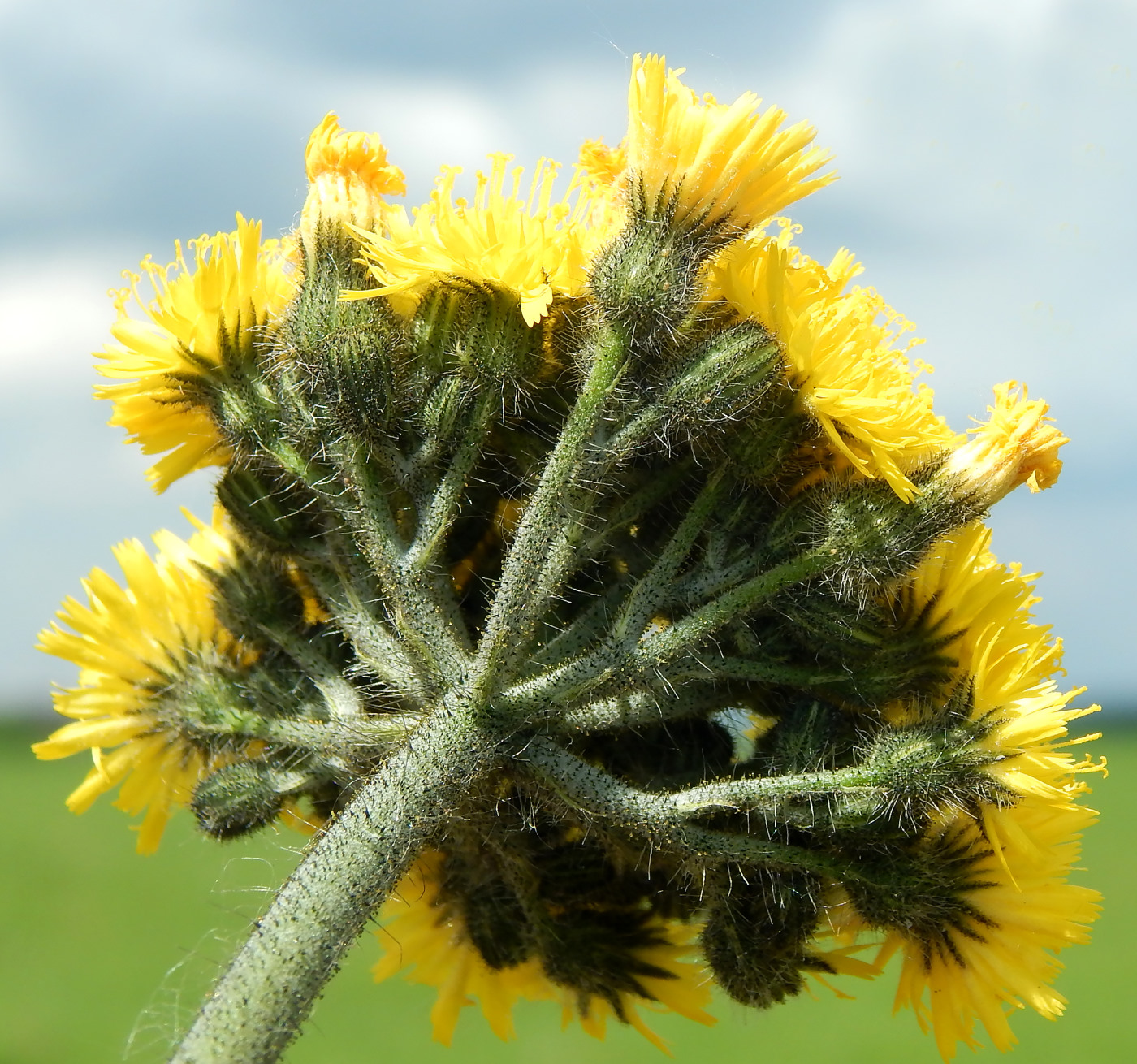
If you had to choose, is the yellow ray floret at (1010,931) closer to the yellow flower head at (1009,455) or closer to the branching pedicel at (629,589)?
the branching pedicel at (629,589)

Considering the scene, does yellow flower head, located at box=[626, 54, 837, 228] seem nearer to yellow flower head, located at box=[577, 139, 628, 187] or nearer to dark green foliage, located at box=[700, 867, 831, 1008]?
yellow flower head, located at box=[577, 139, 628, 187]

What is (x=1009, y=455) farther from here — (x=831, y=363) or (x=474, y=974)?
(x=474, y=974)

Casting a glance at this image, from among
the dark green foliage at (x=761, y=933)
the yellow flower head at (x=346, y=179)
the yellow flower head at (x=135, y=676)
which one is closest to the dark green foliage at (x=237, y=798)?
the yellow flower head at (x=135, y=676)

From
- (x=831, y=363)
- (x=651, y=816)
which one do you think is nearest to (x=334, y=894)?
(x=651, y=816)

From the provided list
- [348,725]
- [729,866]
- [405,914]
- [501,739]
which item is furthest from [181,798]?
[729,866]

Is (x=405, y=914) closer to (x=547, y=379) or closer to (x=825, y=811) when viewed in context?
(x=825, y=811)

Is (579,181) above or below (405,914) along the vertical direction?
above
